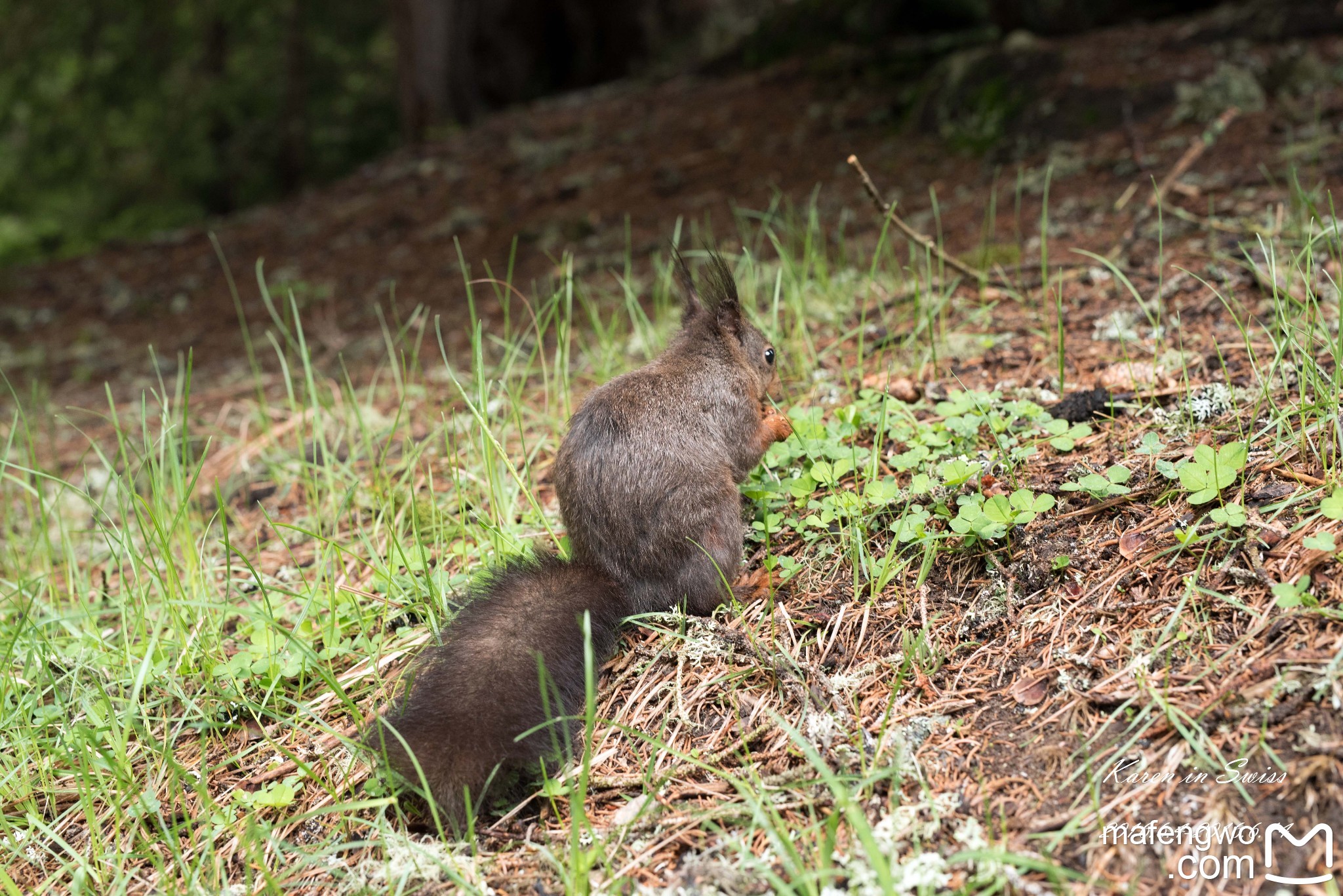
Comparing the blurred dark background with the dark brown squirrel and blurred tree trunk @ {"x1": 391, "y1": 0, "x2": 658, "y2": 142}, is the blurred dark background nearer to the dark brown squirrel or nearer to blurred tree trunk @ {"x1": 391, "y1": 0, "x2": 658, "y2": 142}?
blurred tree trunk @ {"x1": 391, "y1": 0, "x2": 658, "y2": 142}

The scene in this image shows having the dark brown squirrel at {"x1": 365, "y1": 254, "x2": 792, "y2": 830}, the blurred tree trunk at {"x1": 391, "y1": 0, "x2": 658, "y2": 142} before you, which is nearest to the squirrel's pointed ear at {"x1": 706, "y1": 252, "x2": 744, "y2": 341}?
the dark brown squirrel at {"x1": 365, "y1": 254, "x2": 792, "y2": 830}

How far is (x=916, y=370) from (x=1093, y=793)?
60.8 inches

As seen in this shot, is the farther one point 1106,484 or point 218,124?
point 218,124

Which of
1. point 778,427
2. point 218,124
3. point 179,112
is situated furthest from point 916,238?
point 218,124

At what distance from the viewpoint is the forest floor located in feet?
5.07

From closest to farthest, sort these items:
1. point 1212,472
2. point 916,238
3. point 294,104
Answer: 1. point 1212,472
2. point 916,238
3. point 294,104

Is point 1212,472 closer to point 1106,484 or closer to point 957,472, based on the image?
point 1106,484

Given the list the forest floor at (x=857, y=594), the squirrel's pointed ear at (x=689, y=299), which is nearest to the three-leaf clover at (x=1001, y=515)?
the forest floor at (x=857, y=594)

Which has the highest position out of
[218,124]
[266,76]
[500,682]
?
[266,76]

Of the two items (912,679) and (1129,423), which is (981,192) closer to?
(1129,423)

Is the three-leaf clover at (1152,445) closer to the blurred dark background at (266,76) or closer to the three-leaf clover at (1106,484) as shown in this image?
the three-leaf clover at (1106,484)

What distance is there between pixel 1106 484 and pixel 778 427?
0.81 meters

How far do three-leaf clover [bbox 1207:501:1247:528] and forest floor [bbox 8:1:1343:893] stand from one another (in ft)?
0.03

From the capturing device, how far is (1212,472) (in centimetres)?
193
